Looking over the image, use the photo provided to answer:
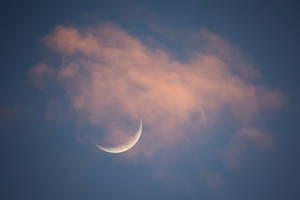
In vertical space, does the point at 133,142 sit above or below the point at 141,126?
below

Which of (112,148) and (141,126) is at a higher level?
(141,126)

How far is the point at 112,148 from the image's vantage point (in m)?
14.4

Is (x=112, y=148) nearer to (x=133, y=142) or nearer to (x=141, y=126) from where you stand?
(x=133, y=142)

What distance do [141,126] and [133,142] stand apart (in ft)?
4.81

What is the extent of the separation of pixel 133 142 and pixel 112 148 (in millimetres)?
1888

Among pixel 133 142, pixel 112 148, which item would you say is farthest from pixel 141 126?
pixel 112 148

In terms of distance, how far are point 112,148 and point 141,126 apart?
3.10 meters

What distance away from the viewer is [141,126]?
14.1m

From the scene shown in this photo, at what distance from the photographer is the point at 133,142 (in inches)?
556
